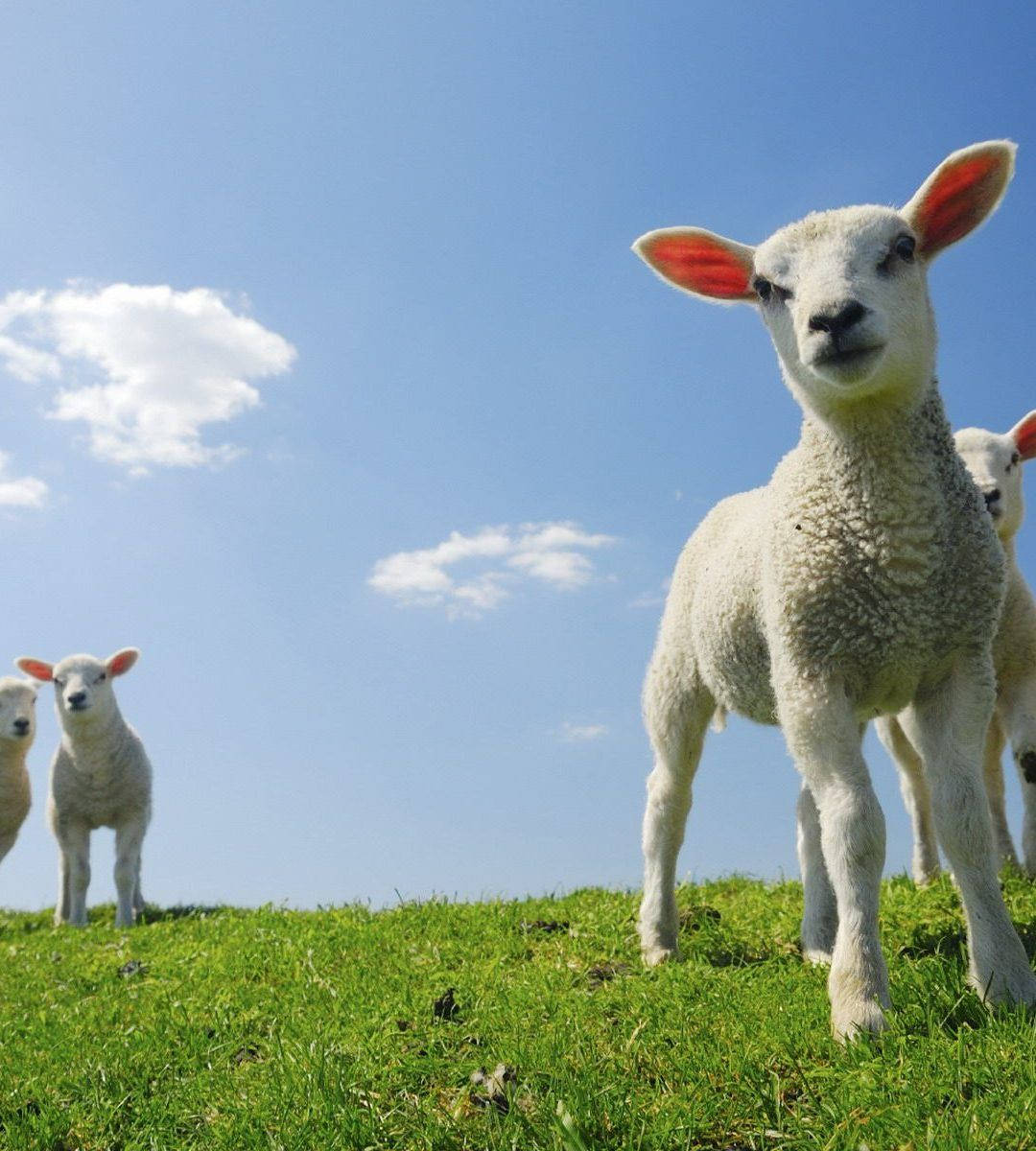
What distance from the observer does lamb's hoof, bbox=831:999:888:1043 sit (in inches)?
167

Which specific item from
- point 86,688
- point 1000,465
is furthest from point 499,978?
point 86,688

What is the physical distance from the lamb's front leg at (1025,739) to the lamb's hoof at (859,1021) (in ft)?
11.0

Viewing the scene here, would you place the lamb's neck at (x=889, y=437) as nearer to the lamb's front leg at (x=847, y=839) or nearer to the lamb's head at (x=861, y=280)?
the lamb's head at (x=861, y=280)

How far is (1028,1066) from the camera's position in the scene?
3.77 meters

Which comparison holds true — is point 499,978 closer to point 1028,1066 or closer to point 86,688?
point 1028,1066

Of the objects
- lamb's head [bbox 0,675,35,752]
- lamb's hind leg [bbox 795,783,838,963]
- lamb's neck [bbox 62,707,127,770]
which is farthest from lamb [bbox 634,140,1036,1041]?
lamb's head [bbox 0,675,35,752]

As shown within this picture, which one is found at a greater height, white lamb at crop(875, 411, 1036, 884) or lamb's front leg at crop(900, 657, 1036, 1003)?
white lamb at crop(875, 411, 1036, 884)

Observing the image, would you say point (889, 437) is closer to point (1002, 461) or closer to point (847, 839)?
point (847, 839)

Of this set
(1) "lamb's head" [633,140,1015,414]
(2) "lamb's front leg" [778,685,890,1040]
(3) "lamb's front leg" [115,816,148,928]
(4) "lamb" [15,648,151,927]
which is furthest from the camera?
(4) "lamb" [15,648,151,927]

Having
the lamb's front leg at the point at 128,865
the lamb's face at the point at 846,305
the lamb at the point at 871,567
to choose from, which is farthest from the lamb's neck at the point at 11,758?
the lamb's face at the point at 846,305

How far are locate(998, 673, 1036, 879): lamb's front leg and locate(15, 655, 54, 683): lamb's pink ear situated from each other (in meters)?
11.2

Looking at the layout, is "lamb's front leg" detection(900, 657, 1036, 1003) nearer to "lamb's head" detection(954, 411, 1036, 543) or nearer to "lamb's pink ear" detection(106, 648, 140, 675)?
"lamb's head" detection(954, 411, 1036, 543)

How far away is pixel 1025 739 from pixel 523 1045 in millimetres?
4145

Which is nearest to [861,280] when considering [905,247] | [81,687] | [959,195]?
[905,247]
